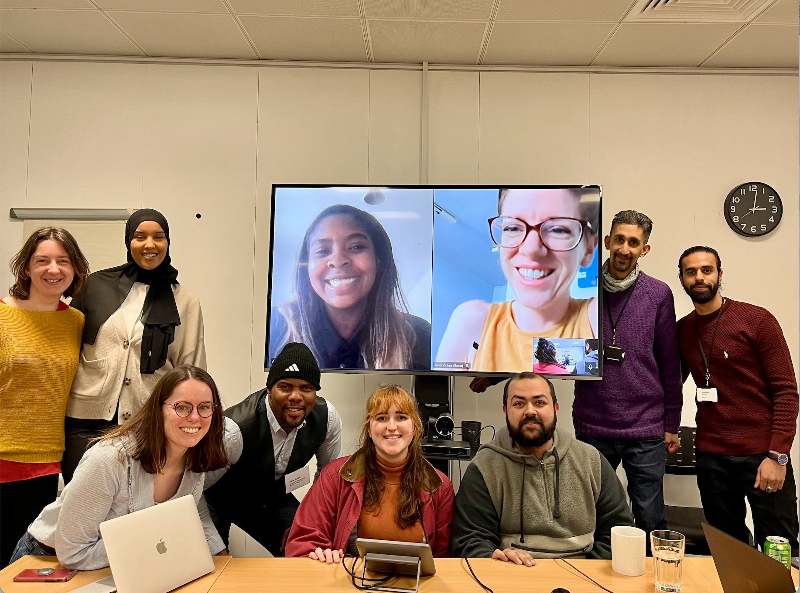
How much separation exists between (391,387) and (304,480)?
0.81m

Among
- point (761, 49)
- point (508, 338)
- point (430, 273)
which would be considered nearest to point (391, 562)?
point (508, 338)

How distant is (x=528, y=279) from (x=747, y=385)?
3.76ft

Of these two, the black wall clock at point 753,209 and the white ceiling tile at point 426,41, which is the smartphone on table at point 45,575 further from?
the black wall clock at point 753,209

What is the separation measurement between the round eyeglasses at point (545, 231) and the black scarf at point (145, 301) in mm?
1679

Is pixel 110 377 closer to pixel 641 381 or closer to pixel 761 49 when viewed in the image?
pixel 641 381

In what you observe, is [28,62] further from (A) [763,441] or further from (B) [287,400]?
(A) [763,441]

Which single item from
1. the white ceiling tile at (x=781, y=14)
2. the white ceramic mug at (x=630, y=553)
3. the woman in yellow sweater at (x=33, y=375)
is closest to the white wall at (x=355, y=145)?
the white ceiling tile at (x=781, y=14)

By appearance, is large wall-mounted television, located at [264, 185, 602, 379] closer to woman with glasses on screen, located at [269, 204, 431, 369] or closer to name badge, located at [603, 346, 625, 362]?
woman with glasses on screen, located at [269, 204, 431, 369]

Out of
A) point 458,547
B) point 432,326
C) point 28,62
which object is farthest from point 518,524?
point 28,62

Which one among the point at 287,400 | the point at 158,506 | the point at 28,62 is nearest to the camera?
the point at 158,506

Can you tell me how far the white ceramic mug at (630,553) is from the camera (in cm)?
177

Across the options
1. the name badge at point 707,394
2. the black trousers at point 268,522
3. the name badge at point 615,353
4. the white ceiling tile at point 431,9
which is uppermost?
the white ceiling tile at point 431,9

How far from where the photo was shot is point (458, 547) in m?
2.07

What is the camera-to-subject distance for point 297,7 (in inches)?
133
